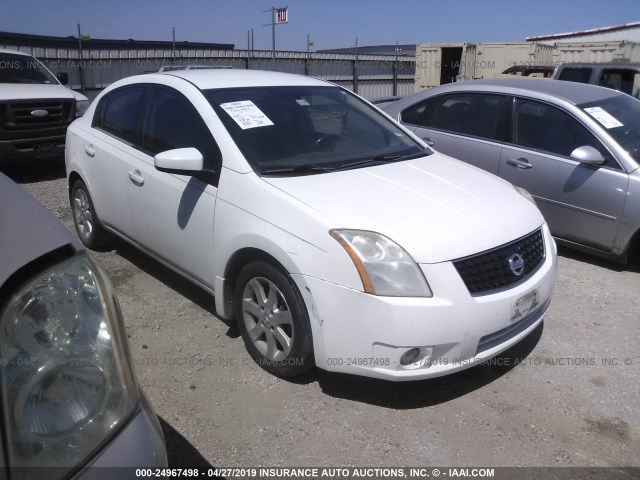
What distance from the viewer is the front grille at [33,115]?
26.0ft

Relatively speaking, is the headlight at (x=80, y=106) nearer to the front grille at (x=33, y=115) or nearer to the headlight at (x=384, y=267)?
the front grille at (x=33, y=115)

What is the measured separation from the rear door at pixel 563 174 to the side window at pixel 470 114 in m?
0.20

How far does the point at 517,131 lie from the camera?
17.6ft

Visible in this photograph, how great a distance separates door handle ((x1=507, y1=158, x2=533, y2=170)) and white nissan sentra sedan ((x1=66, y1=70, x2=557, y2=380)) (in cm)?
146

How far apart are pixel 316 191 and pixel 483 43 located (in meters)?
17.8

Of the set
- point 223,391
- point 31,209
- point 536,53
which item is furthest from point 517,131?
point 536,53

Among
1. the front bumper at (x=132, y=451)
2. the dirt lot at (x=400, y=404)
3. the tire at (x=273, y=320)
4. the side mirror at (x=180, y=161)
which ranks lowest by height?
the dirt lot at (x=400, y=404)

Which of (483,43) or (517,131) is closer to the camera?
(517,131)

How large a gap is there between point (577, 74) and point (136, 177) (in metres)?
9.89

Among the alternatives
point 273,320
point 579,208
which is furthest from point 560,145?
point 273,320

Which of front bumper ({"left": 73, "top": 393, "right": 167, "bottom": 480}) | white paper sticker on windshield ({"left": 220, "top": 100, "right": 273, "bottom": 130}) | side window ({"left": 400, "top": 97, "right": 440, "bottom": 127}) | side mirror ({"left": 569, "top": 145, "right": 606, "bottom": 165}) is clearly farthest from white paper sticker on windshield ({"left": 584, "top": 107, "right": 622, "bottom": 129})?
front bumper ({"left": 73, "top": 393, "right": 167, "bottom": 480})

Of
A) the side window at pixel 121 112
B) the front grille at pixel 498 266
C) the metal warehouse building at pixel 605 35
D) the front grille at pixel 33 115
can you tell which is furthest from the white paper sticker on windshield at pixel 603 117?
the metal warehouse building at pixel 605 35

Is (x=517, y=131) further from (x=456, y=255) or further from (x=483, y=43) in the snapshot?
(x=483, y=43)

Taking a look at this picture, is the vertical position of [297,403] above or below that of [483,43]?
below
